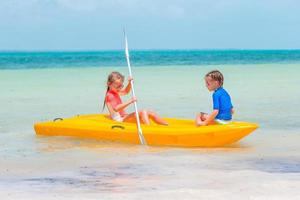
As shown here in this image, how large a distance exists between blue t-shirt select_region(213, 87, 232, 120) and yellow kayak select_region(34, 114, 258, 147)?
179 millimetres

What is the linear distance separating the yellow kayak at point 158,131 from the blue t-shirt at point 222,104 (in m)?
0.18

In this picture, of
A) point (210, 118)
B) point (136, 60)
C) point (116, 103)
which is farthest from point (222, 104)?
point (136, 60)

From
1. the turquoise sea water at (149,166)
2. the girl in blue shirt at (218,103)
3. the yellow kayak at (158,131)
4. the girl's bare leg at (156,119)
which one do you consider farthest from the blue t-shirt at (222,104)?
the girl's bare leg at (156,119)

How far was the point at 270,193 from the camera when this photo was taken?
5.10 meters

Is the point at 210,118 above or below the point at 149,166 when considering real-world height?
above

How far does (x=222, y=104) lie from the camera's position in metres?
7.93

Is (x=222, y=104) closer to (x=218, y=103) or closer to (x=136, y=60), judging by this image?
(x=218, y=103)

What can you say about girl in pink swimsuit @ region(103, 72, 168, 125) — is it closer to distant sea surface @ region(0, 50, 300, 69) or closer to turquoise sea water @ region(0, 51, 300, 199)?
turquoise sea water @ region(0, 51, 300, 199)

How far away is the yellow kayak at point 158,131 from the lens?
7.70m

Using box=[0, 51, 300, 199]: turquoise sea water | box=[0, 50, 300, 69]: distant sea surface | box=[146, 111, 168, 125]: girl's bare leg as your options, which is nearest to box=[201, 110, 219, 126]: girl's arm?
box=[0, 51, 300, 199]: turquoise sea water

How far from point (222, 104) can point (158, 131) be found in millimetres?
774

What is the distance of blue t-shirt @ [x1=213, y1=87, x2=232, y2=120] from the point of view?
7.91 metres

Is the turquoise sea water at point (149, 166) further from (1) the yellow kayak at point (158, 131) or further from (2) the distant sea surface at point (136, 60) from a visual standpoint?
(2) the distant sea surface at point (136, 60)

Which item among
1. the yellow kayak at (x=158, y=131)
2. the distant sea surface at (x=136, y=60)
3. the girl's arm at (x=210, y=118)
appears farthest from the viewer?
the distant sea surface at (x=136, y=60)
